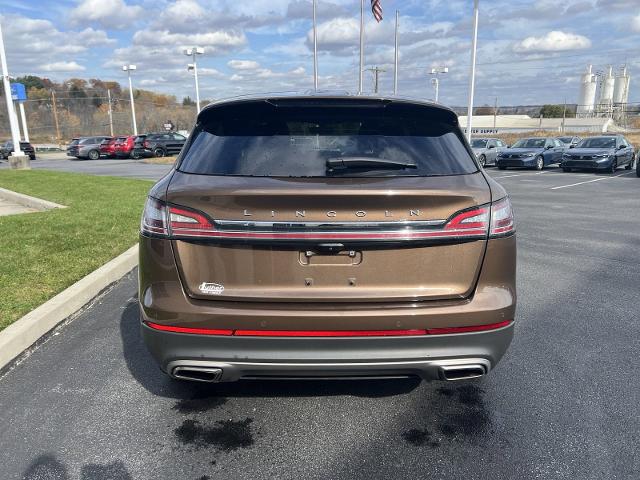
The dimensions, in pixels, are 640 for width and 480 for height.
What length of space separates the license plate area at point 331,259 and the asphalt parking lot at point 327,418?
103cm

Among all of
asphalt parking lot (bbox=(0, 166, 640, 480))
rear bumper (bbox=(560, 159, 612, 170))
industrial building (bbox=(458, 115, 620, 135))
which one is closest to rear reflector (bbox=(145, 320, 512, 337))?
asphalt parking lot (bbox=(0, 166, 640, 480))

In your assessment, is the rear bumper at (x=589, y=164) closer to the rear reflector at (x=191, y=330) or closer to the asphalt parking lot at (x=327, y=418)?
the asphalt parking lot at (x=327, y=418)

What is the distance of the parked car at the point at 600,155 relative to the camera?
21.5 meters

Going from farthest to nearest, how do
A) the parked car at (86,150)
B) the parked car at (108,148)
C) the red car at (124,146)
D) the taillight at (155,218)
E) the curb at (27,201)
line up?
the parked car at (86,150) → the parked car at (108,148) → the red car at (124,146) → the curb at (27,201) → the taillight at (155,218)

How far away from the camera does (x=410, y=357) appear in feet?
8.38

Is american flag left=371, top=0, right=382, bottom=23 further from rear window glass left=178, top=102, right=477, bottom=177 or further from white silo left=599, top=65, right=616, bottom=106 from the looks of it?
white silo left=599, top=65, right=616, bottom=106

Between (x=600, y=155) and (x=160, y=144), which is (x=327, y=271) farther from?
(x=160, y=144)

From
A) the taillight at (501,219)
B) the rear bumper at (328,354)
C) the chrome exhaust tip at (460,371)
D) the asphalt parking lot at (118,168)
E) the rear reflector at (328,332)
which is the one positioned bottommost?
the asphalt parking lot at (118,168)

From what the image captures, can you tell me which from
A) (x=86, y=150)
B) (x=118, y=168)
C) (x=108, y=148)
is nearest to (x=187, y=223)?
(x=118, y=168)

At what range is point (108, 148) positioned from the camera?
121 feet

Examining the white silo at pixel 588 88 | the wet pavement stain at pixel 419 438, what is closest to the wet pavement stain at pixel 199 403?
the wet pavement stain at pixel 419 438

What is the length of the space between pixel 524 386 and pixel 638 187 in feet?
51.5

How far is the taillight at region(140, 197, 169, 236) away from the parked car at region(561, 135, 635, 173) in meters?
22.8

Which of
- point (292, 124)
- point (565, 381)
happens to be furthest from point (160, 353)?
point (565, 381)
